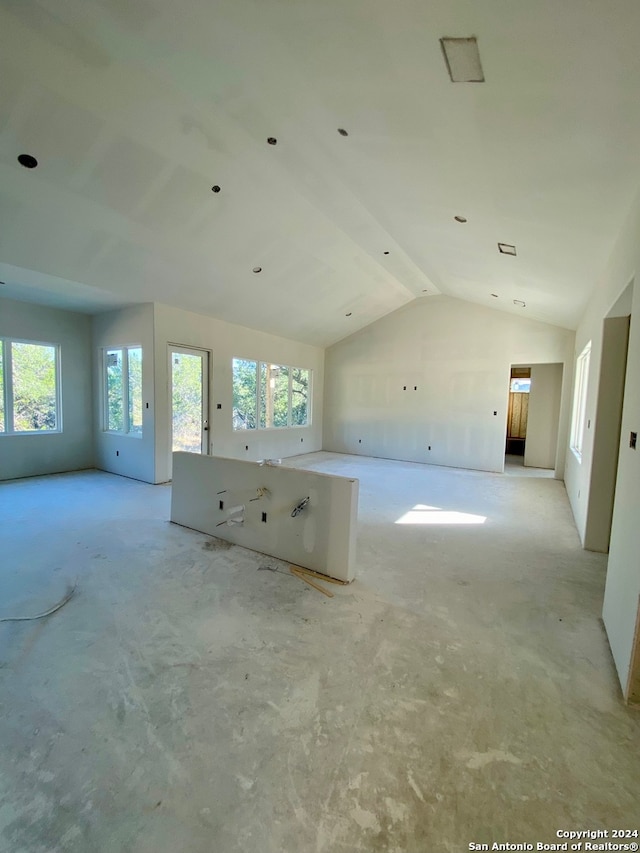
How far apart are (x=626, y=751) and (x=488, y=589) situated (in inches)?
51.2

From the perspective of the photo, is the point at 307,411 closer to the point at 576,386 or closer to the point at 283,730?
the point at 576,386

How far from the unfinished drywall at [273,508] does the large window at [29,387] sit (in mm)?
3775

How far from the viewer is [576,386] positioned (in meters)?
5.96

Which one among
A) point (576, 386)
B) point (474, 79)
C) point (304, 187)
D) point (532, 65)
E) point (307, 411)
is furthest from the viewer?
point (307, 411)

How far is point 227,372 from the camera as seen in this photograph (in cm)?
682

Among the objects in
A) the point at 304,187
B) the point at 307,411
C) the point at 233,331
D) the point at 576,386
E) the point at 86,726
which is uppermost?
the point at 304,187

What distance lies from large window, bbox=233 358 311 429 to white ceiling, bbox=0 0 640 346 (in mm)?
2287

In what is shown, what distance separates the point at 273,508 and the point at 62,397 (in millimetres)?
5243

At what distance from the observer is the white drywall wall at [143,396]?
5684mm

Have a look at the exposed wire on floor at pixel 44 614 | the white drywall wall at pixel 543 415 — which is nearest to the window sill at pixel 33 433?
the exposed wire on floor at pixel 44 614

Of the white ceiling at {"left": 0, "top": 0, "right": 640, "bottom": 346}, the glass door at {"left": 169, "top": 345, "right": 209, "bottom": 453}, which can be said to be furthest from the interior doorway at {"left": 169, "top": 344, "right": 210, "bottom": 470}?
the white ceiling at {"left": 0, "top": 0, "right": 640, "bottom": 346}

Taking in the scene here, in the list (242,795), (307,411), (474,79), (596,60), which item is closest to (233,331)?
(307,411)

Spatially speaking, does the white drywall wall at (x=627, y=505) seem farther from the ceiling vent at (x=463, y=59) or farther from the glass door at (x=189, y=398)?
the glass door at (x=189, y=398)

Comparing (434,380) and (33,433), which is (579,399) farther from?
(33,433)
